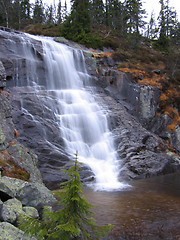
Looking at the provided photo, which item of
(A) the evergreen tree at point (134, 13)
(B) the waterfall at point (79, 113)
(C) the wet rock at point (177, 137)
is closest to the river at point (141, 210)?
(B) the waterfall at point (79, 113)

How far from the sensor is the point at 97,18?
41.1 metres

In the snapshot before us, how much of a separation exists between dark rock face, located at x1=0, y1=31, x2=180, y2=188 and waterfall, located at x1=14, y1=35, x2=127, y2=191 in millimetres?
484

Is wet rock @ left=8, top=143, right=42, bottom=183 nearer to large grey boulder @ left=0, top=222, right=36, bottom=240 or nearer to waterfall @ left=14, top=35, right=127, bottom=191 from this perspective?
waterfall @ left=14, top=35, right=127, bottom=191

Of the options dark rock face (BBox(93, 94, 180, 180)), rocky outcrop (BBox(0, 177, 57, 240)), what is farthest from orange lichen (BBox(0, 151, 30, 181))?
dark rock face (BBox(93, 94, 180, 180))

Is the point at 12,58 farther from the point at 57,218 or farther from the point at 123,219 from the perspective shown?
the point at 57,218

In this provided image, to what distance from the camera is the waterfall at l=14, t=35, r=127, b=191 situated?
12.5m

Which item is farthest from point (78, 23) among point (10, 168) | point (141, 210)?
point (141, 210)

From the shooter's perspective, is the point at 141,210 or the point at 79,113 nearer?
the point at 141,210

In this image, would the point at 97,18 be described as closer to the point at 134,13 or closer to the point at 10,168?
the point at 134,13

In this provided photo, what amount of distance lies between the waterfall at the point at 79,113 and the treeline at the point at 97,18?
7550 millimetres

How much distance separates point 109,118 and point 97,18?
3153cm

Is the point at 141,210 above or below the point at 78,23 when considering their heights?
below

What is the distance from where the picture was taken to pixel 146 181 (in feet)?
40.3

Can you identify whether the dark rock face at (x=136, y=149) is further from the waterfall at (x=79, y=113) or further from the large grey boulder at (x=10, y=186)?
the large grey boulder at (x=10, y=186)
